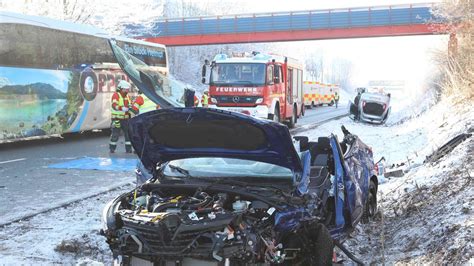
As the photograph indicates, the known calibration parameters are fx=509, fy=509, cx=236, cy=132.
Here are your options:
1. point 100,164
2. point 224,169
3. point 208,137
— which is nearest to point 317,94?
point 100,164

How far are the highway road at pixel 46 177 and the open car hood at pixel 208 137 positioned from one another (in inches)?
113

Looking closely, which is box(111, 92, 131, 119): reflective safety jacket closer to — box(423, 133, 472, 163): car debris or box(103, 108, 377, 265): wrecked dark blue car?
box(423, 133, 472, 163): car debris

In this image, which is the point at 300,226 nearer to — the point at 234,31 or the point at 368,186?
the point at 368,186

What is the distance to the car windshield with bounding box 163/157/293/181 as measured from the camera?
4602 mm

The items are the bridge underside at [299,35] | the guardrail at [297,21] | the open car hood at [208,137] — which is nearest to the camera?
the open car hood at [208,137]

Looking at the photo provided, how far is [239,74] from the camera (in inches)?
695

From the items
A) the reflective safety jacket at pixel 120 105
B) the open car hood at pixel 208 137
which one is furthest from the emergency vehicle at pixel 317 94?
the open car hood at pixel 208 137

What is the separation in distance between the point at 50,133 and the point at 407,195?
37.8ft

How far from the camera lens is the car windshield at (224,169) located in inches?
181

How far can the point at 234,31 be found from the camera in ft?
158

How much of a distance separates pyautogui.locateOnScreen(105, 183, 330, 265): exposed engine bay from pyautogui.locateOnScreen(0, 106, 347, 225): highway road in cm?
326

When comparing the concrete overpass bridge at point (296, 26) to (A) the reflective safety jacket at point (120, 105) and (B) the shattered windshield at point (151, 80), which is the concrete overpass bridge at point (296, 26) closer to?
(B) the shattered windshield at point (151, 80)

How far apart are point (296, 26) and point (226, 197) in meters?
44.6

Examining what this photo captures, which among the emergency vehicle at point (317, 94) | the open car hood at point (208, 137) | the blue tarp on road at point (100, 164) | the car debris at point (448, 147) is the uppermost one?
the open car hood at point (208, 137)
